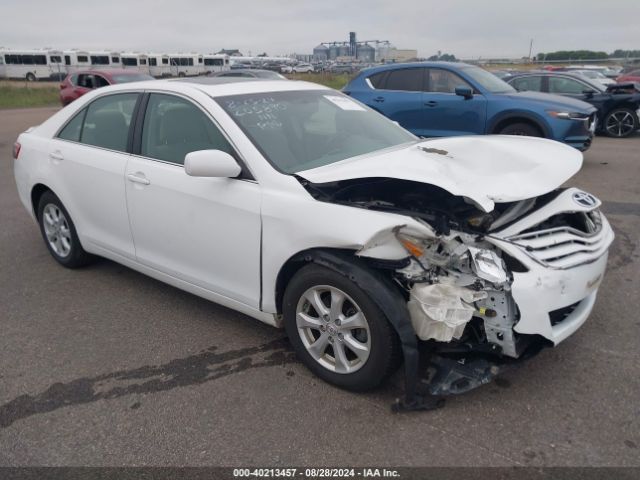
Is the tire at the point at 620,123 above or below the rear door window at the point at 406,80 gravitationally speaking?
below

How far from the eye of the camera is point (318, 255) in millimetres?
2881

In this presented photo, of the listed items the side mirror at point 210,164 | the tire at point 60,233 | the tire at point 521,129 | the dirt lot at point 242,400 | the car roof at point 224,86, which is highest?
the car roof at point 224,86

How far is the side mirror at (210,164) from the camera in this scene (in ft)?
10.1

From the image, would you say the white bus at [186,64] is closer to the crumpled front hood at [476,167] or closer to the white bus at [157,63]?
the white bus at [157,63]

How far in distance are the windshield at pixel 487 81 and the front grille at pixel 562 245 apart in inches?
260

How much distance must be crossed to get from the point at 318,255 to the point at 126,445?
4.42ft

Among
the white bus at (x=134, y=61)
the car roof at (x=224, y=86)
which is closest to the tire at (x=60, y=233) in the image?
the car roof at (x=224, y=86)

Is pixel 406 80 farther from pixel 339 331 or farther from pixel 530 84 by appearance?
pixel 339 331

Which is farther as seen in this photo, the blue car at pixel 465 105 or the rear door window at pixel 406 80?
the rear door window at pixel 406 80

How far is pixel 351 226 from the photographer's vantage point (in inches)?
108

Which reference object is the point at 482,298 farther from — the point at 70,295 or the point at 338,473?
the point at 70,295

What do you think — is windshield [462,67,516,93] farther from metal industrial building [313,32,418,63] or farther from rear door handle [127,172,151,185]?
metal industrial building [313,32,418,63]

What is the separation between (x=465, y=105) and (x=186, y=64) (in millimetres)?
44496

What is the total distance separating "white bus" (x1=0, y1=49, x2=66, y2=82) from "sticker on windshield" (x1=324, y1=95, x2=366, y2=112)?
4682 cm
